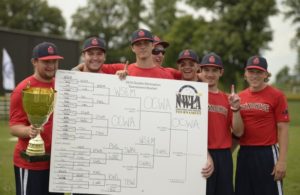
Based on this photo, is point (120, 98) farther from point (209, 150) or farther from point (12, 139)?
point (12, 139)

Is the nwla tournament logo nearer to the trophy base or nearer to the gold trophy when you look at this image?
the gold trophy

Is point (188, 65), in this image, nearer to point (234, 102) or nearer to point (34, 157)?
point (234, 102)

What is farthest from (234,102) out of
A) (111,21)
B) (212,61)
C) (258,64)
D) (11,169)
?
(111,21)

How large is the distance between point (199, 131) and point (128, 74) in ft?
3.42

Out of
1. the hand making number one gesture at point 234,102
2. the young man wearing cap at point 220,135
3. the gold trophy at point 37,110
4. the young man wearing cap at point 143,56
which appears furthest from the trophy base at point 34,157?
the hand making number one gesture at point 234,102

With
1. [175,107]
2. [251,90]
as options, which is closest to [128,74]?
[175,107]

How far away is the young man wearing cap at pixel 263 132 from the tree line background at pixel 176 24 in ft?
96.3

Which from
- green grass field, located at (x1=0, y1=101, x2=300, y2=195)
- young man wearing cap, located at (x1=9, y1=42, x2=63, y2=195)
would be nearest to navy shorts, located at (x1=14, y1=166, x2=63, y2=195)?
young man wearing cap, located at (x1=9, y1=42, x2=63, y2=195)

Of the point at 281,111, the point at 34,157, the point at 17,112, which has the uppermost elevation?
the point at 281,111

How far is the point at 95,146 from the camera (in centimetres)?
487

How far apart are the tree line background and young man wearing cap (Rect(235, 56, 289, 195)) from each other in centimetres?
2936

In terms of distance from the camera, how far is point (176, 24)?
48.4 m

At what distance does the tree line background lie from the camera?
43.8 meters

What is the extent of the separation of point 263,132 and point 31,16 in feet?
211
